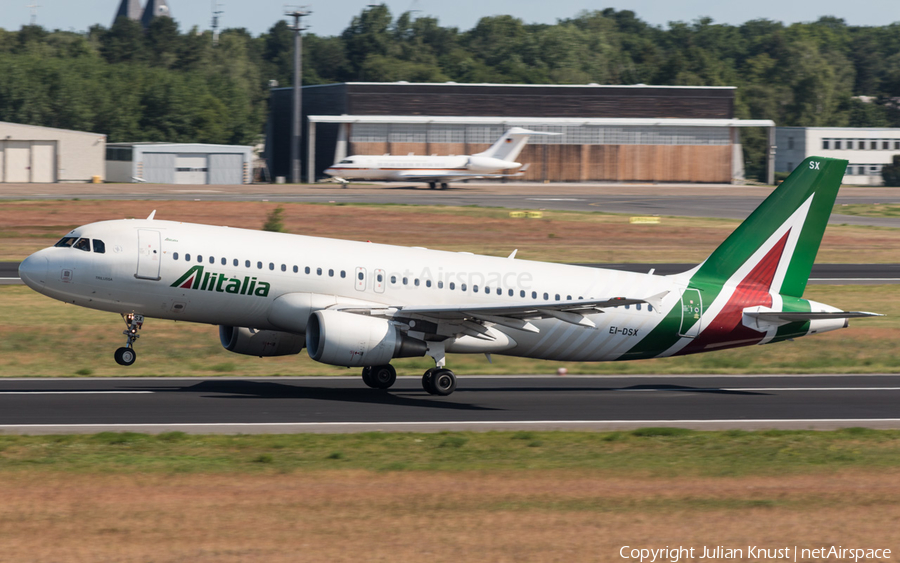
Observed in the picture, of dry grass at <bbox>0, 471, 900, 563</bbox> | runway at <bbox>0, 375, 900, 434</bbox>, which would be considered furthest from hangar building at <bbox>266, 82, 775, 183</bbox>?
dry grass at <bbox>0, 471, 900, 563</bbox>

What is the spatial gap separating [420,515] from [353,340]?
416 inches

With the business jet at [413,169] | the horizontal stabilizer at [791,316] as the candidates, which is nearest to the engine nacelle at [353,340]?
the horizontal stabilizer at [791,316]

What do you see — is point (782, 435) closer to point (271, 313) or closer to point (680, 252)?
point (271, 313)

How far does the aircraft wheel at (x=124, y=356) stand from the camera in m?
28.1

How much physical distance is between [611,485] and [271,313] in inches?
485

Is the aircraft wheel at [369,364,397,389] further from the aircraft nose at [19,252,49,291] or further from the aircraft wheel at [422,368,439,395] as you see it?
the aircraft nose at [19,252,49,291]

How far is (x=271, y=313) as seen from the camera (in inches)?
1104

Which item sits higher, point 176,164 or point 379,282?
point 176,164

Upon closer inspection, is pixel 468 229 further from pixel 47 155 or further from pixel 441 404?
pixel 47 155

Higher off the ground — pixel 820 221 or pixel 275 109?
pixel 275 109

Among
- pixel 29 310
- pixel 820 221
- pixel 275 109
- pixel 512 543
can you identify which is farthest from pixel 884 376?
pixel 275 109

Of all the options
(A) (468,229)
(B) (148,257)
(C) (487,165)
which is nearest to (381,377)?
(B) (148,257)

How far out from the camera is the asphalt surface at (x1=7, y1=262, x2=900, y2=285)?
2168 inches

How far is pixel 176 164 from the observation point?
132000 mm
